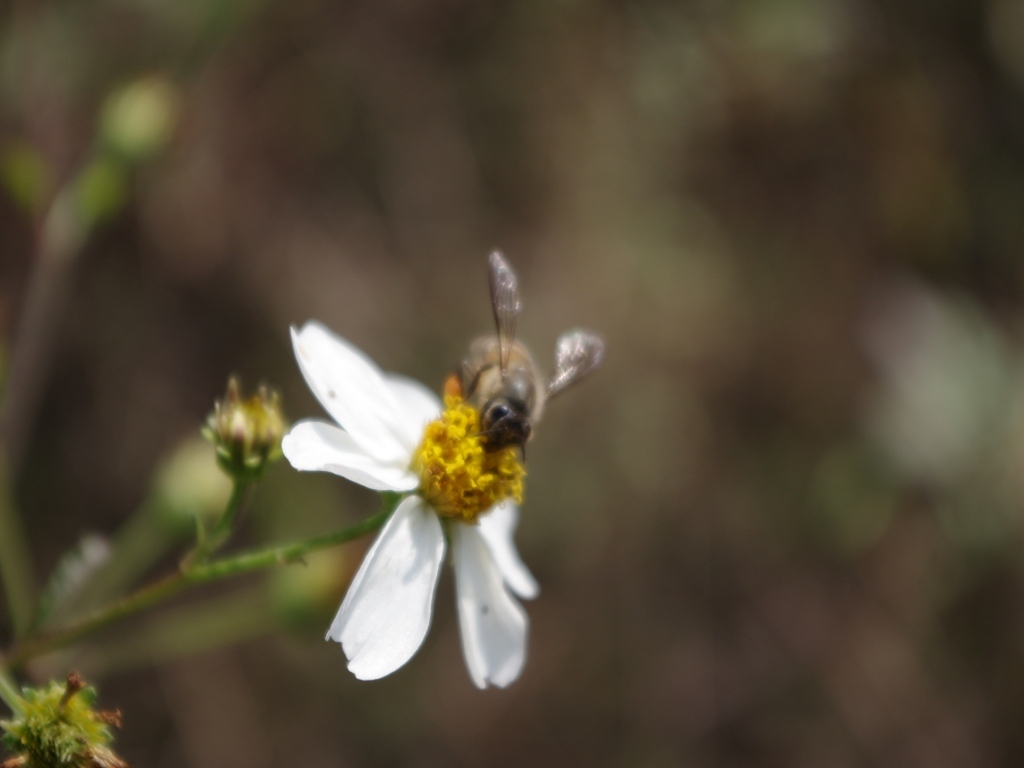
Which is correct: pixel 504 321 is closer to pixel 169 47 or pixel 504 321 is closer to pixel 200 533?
pixel 200 533

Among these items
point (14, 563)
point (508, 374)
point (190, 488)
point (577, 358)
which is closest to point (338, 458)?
point (508, 374)

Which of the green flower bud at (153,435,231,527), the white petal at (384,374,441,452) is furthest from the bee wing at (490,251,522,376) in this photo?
the green flower bud at (153,435,231,527)

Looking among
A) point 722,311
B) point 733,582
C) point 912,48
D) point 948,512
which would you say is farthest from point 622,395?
point 912,48

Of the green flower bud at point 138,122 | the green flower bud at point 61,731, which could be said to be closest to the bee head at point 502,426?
the green flower bud at point 61,731

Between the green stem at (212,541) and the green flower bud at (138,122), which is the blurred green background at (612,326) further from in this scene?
the green stem at (212,541)

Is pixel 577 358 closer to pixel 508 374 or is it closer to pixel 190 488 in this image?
pixel 508 374

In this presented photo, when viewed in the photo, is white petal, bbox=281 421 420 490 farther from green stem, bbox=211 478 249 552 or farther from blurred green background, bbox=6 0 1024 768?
blurred green background, bbox=6 0 1024 768
